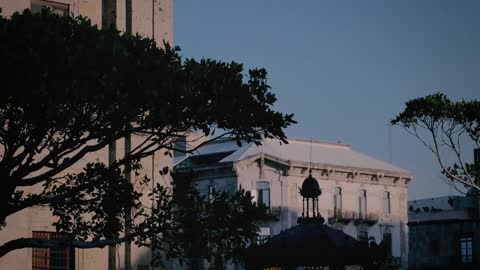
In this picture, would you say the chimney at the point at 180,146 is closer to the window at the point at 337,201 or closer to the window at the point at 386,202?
the window at the point at 337,201

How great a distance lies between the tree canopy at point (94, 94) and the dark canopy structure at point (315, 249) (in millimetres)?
2718

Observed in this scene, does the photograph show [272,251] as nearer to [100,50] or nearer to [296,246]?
[296,246]

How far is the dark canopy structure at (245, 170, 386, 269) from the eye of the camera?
18.2 m

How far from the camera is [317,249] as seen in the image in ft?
59.6

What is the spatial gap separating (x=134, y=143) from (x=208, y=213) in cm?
1008

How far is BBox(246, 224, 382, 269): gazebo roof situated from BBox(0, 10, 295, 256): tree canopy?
3013 millimetres

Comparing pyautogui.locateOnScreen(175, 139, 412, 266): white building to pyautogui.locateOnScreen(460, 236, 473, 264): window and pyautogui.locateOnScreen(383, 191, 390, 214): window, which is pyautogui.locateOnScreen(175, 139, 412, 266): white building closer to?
pyautogui.locateOnScreen(383, 191, 390, 214): window

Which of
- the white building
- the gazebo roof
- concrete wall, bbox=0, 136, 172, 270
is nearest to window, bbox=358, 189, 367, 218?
the white building

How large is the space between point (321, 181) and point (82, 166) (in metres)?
43.3

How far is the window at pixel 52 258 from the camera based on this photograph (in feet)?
98.4

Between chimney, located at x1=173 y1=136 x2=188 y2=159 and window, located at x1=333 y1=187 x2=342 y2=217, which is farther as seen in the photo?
window, located at x1=333 y1=187 x2=342 y2=217

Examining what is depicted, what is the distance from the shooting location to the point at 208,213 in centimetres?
2166

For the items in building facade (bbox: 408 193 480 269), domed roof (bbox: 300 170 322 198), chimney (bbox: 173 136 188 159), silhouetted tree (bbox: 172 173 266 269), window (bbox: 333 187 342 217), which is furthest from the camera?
building facade (bbox: 408 193 480 269)

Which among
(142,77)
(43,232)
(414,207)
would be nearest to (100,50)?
(142,77)
